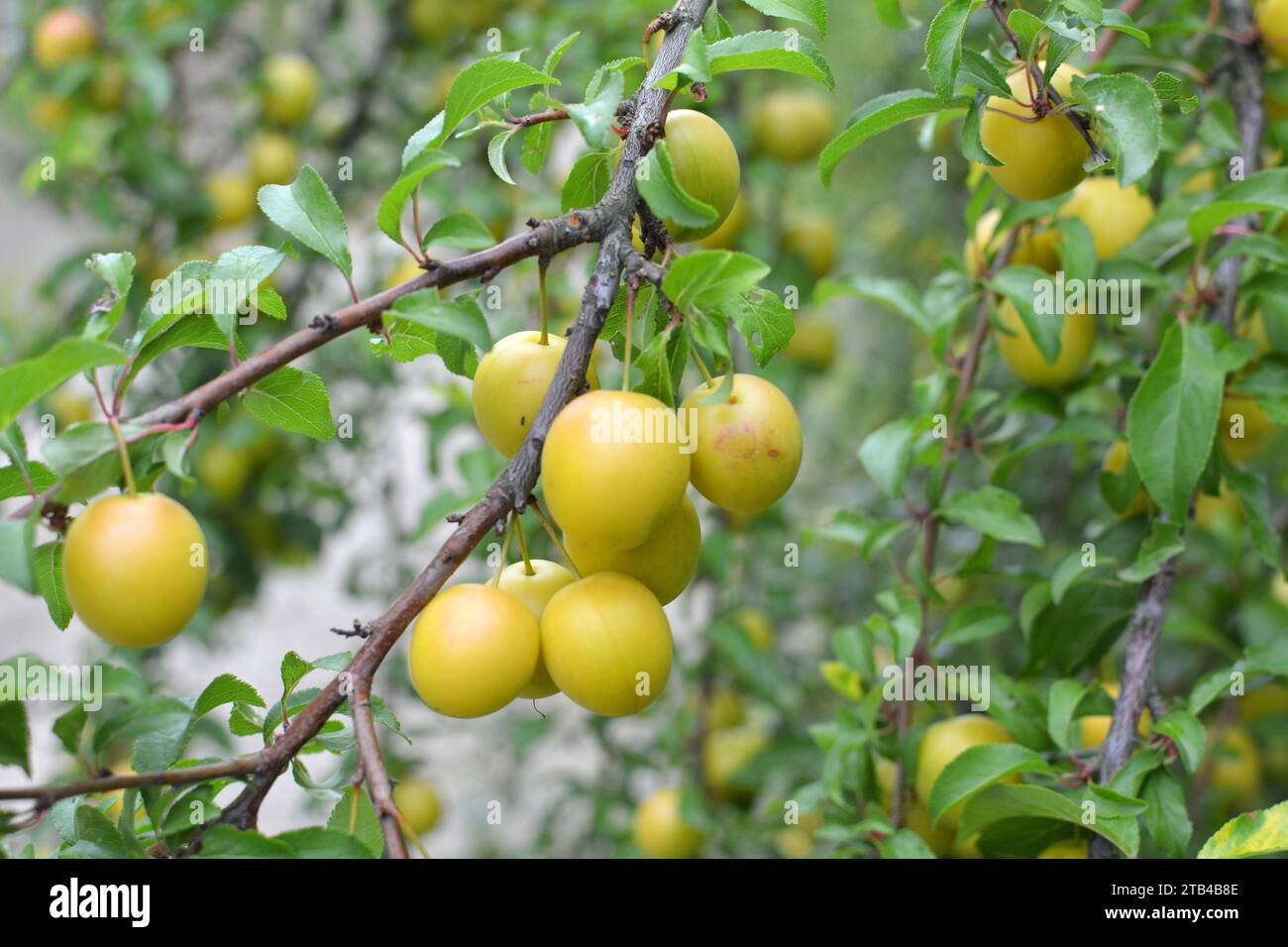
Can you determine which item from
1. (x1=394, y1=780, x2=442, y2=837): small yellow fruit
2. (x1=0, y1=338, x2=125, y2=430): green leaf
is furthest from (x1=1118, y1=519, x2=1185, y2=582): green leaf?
(x1=394, y1=780, x2=442, y2=837): small yellow fruit

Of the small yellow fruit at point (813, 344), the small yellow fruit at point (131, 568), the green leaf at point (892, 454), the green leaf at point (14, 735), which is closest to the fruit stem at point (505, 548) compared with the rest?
the small yellow fruit at point (131, 568)

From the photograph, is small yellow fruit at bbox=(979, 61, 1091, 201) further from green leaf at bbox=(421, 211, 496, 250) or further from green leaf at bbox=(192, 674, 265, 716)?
green leaf at bbox=(192, 674, 265, 716)

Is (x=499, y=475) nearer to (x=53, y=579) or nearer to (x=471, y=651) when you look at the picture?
(x=471, y=651)

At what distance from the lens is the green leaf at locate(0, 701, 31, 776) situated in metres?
0.51

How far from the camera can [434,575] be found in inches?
17.9

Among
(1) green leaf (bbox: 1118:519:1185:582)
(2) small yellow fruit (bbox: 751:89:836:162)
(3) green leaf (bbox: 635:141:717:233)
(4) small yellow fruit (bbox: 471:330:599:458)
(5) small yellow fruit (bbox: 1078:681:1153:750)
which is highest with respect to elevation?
(2) small yellow fruit (bbox: 751:89:836:162)

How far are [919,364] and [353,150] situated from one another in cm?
92

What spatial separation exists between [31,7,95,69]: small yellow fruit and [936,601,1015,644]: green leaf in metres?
1.36

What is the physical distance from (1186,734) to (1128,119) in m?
0.34

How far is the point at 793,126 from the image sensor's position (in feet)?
4.44

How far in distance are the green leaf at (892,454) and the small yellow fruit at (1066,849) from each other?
249mm

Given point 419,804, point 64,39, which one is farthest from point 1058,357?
point 64,39
